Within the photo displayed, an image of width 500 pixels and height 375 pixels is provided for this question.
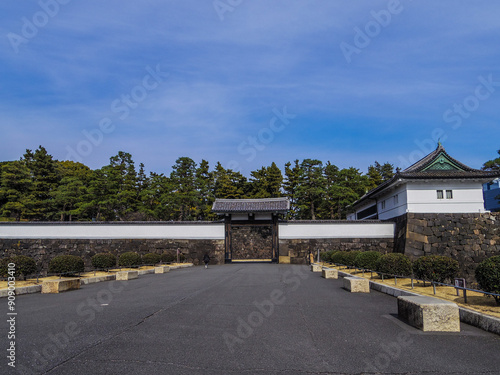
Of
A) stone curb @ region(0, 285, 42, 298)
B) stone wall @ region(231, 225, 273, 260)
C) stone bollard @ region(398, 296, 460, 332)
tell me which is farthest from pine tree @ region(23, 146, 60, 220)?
stone bollard @ region(398, 296, 460, 332)

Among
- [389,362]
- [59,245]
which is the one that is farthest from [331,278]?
[59,245]

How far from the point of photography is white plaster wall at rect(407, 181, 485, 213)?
2122 cm

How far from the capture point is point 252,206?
26.7 metres

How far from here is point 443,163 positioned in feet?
74.4

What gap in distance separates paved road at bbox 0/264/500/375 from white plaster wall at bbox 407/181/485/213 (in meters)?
15.5

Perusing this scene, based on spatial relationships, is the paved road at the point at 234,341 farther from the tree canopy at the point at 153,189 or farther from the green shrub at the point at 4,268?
the tree canopy at the point at 153,189

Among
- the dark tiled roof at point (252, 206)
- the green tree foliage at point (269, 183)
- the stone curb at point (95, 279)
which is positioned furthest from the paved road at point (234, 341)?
the green tree foliage at point (269, 183)

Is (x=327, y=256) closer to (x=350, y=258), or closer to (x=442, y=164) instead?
(x=350, y=258)

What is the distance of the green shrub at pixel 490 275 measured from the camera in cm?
641

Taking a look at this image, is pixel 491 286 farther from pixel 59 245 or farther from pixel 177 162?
pixel 177 162

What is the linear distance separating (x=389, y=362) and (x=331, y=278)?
10.0m

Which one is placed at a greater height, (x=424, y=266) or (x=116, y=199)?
(x=116, y=199)

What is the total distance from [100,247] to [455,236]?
22.7 m

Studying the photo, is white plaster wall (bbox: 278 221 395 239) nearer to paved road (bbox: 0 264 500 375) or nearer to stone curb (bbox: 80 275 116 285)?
stone curb (bbox: 80 275 116 285)
